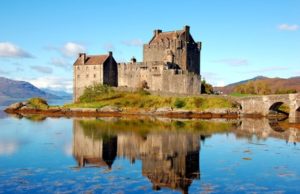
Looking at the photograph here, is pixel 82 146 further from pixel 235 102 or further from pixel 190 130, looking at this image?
pixel 235 102

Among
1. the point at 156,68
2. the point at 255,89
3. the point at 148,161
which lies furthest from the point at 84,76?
the point at 148,161

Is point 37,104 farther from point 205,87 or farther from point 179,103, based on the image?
point 205,87

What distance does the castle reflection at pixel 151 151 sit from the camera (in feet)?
64.9

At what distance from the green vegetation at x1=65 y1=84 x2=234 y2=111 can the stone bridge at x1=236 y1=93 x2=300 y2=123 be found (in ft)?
6.77

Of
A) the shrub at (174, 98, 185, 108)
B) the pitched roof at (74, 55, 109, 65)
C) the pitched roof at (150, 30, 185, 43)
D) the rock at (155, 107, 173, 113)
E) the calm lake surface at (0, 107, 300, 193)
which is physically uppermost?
the pitched roof at (150, 30, 185, 43)

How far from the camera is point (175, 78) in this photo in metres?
64.0

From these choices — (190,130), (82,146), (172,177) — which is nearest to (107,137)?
(82,146)

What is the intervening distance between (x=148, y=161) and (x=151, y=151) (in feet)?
10.3

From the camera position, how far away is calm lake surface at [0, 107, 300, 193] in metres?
17.6

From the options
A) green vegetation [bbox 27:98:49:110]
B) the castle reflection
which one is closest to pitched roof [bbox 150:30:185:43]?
green vegetation [bbox 27:98:49:110]

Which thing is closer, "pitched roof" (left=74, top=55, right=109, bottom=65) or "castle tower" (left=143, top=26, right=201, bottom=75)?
"castle tower" (left=143, top=26, right=201, bottom=75)

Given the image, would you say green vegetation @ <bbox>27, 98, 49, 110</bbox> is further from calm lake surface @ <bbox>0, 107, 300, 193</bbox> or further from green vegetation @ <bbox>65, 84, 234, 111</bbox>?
calm lake surface @ <bbox>0, 107, 300, 193</bbox>

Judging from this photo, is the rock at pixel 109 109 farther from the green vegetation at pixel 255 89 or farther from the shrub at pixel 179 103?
the green vegetation at pixel 255 89

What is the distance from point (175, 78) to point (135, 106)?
25.8 feet
